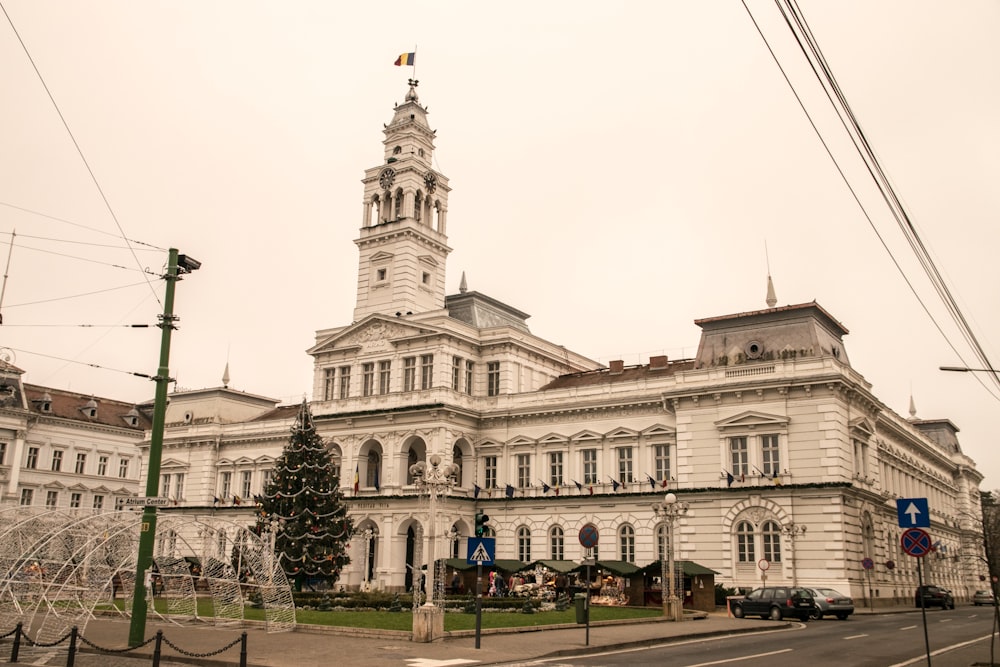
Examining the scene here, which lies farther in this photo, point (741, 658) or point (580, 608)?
point (580, 608)

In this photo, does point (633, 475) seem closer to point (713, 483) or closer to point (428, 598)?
point (713, 483)

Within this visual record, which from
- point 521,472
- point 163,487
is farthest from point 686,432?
point 163,487

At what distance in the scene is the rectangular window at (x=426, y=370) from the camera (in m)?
59.4

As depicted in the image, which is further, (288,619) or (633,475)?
(633,475)

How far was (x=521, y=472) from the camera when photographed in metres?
→ 58.8

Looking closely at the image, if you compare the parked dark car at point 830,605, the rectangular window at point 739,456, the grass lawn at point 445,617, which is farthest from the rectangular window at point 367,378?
the parked dark car at point 830,605

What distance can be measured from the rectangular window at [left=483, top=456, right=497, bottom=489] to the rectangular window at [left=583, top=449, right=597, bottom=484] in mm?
6672

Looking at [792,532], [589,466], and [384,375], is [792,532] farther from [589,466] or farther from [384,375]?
[384,375]

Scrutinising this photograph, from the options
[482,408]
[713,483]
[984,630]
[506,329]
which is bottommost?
[984,630]

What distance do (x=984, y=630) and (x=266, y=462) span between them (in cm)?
5025

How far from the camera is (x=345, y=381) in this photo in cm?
6412

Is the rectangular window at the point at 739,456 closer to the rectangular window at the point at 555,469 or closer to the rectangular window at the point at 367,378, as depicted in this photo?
the rectangular window at the point at 555,469

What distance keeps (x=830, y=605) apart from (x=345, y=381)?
119 ft

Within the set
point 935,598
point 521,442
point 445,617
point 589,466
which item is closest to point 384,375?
point 521,442
